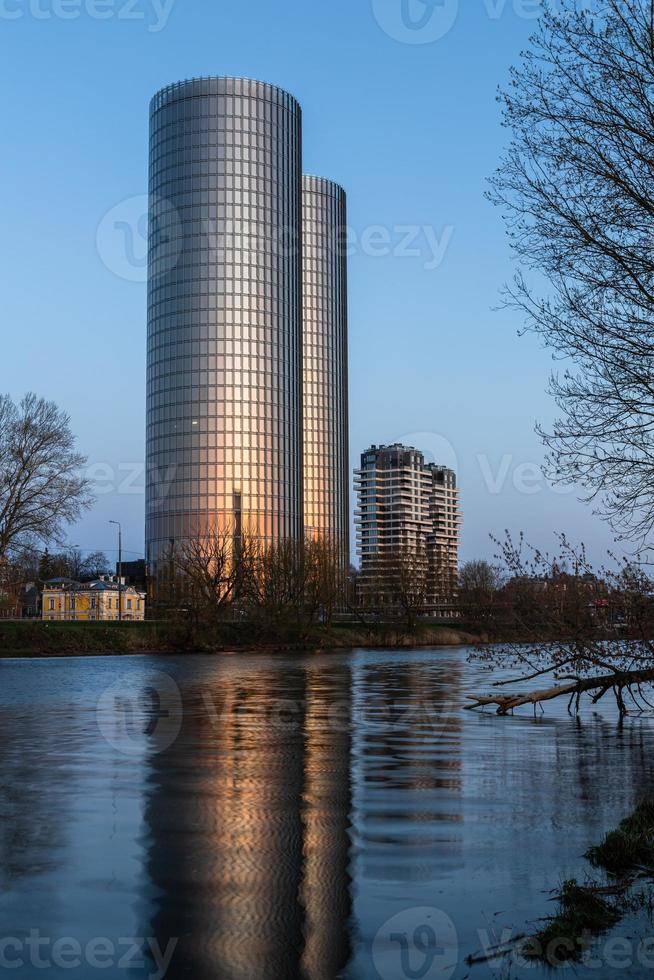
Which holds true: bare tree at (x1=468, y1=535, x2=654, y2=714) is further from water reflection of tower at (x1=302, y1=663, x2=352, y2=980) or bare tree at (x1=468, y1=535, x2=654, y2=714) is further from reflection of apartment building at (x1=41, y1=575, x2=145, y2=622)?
reflection of apartment building at (x1=41, y1=575, x2=145, y2=622)

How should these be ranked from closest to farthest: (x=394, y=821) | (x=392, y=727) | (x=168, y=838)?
(x=168, y=838) → (x=394, y=821) → (x=392, y=727)

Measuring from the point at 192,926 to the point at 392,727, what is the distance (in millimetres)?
15522

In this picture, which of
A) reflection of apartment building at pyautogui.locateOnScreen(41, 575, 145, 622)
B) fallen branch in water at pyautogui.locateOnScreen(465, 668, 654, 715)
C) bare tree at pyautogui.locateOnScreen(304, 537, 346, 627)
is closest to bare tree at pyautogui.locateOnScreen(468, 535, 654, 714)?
fallen branch in water at pyautogui.locateOnScreen(465, 668, 654, 715)

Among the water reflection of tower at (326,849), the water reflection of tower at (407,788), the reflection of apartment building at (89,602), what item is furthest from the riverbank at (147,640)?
the reflection of apartment building at (89,602)

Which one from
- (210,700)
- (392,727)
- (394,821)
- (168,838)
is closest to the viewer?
(168,838)

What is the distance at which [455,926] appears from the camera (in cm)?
738

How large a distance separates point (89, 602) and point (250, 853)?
162 meters

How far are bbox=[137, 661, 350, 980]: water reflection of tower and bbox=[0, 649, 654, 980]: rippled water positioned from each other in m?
0.02

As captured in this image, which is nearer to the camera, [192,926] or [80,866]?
[192,926]

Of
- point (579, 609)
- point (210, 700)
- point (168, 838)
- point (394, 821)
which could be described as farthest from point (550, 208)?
point (210, 700)

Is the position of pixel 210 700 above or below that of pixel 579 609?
below

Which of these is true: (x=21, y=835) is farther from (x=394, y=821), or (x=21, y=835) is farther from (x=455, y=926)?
(x=455, y=926)

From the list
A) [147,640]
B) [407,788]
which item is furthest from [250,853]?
[147,640]

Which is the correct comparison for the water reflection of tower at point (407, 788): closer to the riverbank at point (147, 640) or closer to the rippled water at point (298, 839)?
the rippled water at point (298, 839)
